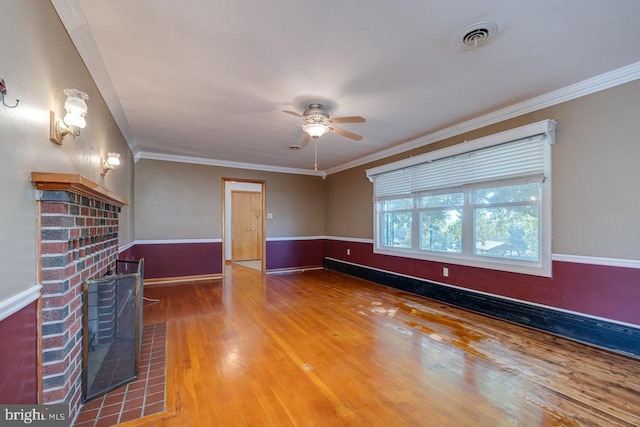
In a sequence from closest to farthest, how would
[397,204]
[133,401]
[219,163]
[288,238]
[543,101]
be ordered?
[133,401]
[543,101]
[397,204]
[219,163]
[288,238]

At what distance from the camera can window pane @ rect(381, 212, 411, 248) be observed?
188 inches

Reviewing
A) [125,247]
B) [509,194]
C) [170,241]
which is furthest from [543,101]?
[170,241]

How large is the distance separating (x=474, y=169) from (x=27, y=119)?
418cm

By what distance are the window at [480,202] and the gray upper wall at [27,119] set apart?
407cm

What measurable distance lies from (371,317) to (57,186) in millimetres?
3134

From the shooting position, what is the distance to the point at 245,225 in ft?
28.2

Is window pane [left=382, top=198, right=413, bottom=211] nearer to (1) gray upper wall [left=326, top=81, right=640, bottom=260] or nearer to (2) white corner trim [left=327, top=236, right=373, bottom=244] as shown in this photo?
(2) white corner trim [left=327, top=236, right=373, bottom=244]

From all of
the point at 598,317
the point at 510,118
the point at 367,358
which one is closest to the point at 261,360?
the point at 367,358

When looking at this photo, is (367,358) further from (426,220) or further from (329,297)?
(426,220)

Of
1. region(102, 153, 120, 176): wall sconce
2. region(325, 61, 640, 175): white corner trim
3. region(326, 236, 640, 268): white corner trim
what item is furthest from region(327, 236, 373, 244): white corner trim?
region(102, 153, 120, 176): wall sconce

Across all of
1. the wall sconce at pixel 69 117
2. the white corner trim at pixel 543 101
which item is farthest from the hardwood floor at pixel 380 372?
the white corner trim at pixel 543 101

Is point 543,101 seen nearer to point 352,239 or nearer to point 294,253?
point 352,239

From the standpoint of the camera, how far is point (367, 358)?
Result: 2.39 meters

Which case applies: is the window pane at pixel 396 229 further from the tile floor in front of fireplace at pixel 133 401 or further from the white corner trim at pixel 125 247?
the white corner trim at pixel 125 247
